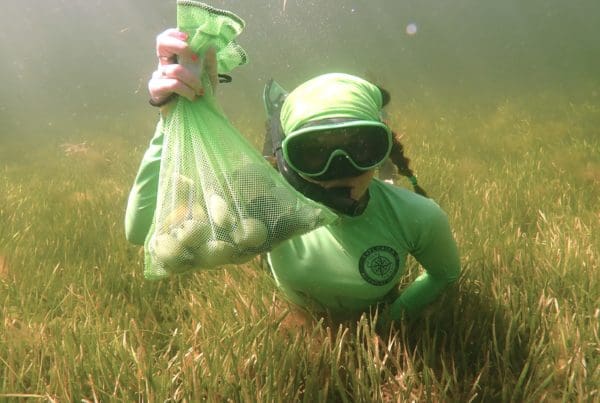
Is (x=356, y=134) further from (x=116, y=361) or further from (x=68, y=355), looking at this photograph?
(x=68, y=355)

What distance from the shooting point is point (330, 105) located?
150 cm

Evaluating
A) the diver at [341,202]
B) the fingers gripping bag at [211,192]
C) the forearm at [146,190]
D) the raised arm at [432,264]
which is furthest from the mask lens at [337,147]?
the forearm at [146,190]

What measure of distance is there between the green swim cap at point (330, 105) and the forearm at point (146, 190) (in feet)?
1.77

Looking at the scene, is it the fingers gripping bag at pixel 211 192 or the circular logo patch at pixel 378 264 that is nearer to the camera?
the fingers gripping bag at pixel 211 192

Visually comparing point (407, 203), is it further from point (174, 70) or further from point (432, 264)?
point (174, 70)

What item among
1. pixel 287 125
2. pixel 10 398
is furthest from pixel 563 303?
pixel 10 398

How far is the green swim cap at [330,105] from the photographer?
149cm

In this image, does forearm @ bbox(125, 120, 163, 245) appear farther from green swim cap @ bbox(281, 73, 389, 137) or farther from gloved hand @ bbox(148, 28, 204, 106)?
green swim cap @ bbox(281, 73, 389, 137)

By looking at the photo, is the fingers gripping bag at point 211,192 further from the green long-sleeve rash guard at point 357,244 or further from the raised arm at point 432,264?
the raised arm at point 432,264

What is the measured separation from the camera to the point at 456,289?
2.20 meters

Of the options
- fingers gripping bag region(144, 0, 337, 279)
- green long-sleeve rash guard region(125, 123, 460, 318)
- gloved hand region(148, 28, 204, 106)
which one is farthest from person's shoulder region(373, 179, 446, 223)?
gloved hand region(148, 28, 204, 106)

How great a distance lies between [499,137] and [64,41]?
328ft

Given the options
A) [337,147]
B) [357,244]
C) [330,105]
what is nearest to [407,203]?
[357,244]

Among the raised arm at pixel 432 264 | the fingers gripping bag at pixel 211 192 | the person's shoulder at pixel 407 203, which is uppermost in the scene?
the fingers gripping bag at pixel 211 192
